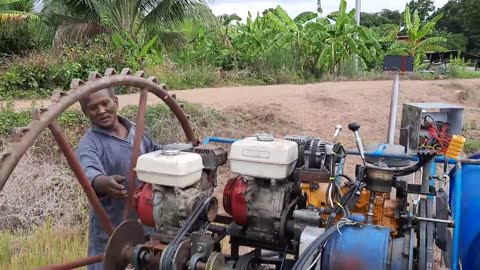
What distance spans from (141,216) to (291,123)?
18.0 feet

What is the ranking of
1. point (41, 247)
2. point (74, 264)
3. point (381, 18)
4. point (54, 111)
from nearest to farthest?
point (54, 111) < point (74, 264) < point (41, 247) < point (381, 18)

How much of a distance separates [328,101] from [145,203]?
6960 mm

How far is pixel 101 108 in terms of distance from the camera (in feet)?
7.70

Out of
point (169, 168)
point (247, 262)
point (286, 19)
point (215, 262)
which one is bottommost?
point (247, 262)

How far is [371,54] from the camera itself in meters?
13.4

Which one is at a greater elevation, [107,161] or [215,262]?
[107,161]

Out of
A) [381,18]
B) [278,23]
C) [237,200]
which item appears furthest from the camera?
[381,18]

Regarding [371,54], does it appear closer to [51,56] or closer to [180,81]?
[180,81]

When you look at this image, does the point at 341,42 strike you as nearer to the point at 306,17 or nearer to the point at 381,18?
the point at 306,17

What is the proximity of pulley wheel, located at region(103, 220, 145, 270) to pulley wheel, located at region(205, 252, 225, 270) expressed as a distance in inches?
13.4

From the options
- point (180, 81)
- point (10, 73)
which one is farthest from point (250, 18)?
point (10, 73)

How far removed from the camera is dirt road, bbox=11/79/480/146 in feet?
25.1

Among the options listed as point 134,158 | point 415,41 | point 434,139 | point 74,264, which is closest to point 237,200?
point 134,158

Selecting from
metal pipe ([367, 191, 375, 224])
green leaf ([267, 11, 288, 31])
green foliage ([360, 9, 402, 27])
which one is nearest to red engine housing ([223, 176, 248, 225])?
metal pipe ([367, 191, 375, 224])
